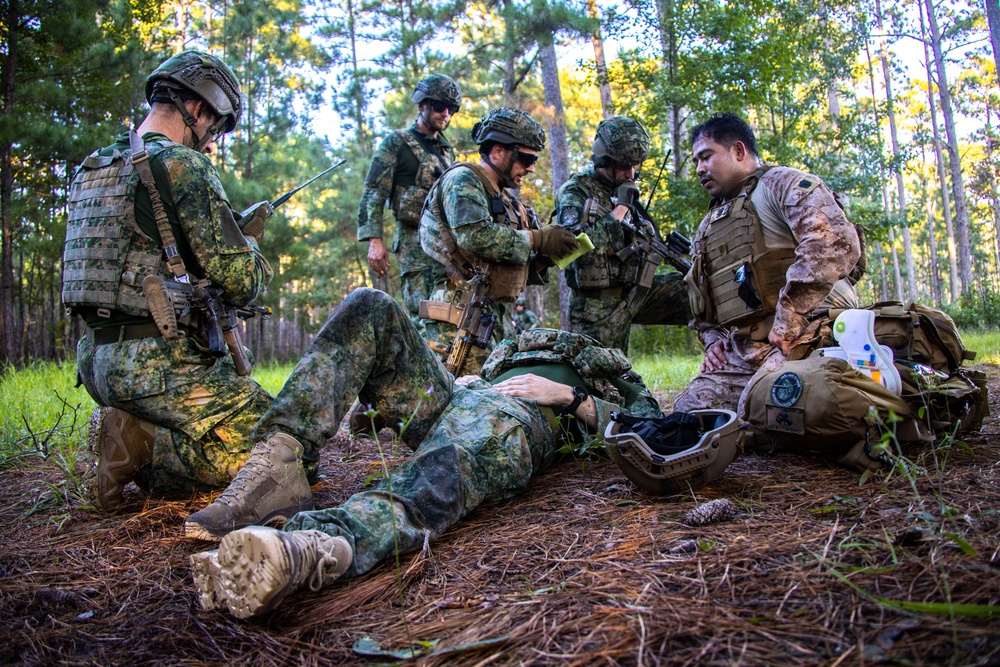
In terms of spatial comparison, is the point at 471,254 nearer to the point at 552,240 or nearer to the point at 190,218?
the point at 552,240

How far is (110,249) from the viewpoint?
9.25 feet

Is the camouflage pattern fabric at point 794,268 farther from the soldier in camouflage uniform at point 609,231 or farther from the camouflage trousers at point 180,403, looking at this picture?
the camouflage trousers at point 180,403

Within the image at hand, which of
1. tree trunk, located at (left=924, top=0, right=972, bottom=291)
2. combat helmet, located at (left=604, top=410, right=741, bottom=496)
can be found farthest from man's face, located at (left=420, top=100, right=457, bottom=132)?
tree trunk, located at (left=924, top=0, right=972, bottom=291)

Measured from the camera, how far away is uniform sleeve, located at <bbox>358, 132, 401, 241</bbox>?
562 cm

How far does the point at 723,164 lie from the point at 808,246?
78 centimetres

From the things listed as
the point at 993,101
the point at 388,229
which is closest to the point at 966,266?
the point at 993,101

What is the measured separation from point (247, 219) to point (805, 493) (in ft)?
9.35

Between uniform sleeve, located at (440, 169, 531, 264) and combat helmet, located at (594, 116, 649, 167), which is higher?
combat helmet, located at (594, 116, 649, 167)

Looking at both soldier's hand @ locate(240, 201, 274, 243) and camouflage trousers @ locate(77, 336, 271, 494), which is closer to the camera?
camouflage trousers @ locate(77, 336, 271, 494)

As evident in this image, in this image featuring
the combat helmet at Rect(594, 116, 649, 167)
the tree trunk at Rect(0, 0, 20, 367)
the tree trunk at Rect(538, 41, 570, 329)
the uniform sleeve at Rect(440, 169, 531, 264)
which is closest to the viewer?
the uniform sleeve at Rect(440, 169, 531, 264)

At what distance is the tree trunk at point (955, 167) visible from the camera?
1923 cm

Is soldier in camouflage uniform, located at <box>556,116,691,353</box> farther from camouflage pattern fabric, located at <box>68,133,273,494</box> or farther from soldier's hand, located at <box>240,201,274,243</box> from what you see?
camouflage pattern fabric, located at <box>68,133,273,494</box>

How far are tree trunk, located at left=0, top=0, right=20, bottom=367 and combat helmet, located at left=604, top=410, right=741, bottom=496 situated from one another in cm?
878

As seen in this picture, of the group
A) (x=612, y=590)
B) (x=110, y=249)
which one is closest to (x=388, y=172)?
(x=110, y=249)
